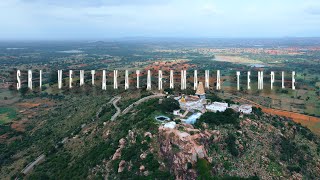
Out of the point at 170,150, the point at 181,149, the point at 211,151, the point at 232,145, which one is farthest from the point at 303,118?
the point at 170,150

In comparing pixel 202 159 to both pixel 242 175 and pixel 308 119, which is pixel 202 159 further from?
pixel 308 119

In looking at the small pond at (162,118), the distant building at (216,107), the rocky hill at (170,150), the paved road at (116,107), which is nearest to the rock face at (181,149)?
the rocky hill at (170,150)

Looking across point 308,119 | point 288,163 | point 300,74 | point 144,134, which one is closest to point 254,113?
point 288,163

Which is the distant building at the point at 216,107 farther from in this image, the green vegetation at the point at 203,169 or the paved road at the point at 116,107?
the paved road at the point at 116,107

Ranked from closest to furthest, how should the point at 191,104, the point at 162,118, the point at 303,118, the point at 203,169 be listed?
the point at 203,169, the point at 162,118, the point at 191,104, the point at 303,118

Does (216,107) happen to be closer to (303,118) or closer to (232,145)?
(232,145)

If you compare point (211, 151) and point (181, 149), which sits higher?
point (181, 149)
